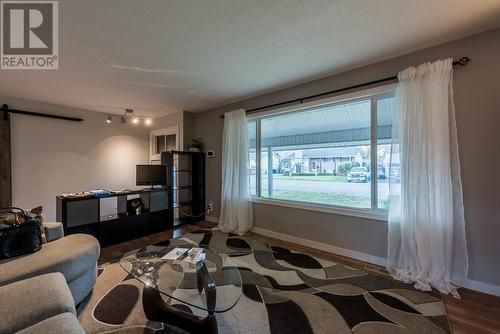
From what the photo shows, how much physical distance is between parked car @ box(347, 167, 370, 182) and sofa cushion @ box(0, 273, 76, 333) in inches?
115

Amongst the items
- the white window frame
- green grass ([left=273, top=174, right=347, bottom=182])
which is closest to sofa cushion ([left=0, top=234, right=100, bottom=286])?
green grass ([left=273, top=174, right=347, bottom=182])

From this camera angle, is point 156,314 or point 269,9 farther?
point 269,9

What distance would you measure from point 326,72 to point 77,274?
3.34m

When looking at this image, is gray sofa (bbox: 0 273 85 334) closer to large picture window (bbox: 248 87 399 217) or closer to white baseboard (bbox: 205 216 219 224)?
large picture window (bbox: 248 87 399 217)

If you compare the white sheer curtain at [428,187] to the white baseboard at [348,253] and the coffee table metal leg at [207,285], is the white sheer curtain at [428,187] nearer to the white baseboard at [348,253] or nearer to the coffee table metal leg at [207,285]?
the white baseboard at [348,253]

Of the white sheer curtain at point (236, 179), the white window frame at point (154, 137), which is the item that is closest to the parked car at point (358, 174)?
the white sheer curtain at point (236, 179)

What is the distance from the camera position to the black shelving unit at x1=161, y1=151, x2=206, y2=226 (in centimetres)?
450

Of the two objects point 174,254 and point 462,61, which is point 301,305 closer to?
point 174,254

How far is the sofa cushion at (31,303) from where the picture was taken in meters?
1.04

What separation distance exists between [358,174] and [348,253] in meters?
1.01

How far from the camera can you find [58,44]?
209 centimetres

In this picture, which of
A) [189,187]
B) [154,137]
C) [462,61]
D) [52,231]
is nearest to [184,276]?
[52,231]

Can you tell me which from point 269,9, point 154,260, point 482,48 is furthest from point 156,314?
point 482,48

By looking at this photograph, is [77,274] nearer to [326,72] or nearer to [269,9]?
[269,9]
